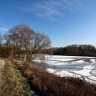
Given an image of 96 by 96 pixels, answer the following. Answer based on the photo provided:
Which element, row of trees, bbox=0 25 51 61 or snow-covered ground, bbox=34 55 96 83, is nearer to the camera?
snow-covered ground, bbox=34 55 96 83

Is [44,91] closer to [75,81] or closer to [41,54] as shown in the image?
[75,81]

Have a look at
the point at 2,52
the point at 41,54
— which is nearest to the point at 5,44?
the point at 2,52

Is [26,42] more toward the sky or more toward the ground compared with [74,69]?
more toward the sky

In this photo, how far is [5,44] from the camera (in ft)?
136

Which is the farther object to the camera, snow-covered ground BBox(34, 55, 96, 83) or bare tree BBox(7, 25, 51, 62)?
bare tree BBox(7, 25, 51, 62)

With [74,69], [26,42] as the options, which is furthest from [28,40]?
[74,69]

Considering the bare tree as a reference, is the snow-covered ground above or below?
below

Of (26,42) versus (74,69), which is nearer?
(74,69)

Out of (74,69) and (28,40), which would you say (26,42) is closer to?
(28,40)

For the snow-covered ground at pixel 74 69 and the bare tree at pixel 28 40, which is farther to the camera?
the bare tree at pixel 28 40

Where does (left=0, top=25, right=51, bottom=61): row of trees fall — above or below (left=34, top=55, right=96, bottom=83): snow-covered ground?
above

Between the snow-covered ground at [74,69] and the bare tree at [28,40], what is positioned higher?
the bare tree at [28,40]

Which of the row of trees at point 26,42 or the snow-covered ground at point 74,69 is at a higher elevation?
the row of trees at point 26,42

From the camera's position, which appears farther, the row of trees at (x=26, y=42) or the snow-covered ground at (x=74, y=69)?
the row of trees at (x=26, y=42)
